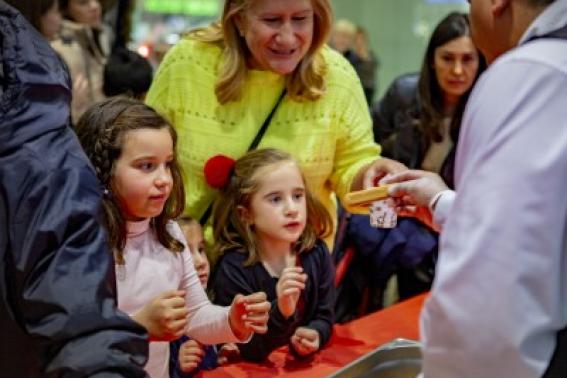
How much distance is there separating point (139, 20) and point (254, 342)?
7763 millimetres

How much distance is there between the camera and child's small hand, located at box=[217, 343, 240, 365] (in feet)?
8.28

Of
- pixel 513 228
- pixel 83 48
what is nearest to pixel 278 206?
pixel 513 228

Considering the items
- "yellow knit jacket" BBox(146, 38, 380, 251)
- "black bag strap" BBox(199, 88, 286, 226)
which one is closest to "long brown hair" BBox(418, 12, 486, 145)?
"yellow knit jacket" BBox(146, 38, 380, 251)

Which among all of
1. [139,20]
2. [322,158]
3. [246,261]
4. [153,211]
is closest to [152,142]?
[153,211]

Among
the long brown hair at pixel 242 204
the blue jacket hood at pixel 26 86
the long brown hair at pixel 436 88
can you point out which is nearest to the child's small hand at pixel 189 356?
the long brown hair at pixel 242 204

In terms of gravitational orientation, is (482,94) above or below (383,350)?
above

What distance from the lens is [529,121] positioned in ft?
4.42

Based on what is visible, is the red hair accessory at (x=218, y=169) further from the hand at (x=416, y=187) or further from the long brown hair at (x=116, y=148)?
the hand at (x=416, y=187)

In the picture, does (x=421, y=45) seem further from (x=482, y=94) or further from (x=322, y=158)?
(x=482, y=94)

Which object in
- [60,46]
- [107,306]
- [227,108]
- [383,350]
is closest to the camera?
[107,306]

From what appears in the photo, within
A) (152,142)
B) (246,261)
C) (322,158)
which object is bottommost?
(246,261)

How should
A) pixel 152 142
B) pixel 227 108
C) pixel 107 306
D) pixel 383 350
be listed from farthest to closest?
pixel 227 108, pixel 383 350, pixel 152 142, pixel 107 306

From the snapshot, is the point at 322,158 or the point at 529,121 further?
the point at 322,158

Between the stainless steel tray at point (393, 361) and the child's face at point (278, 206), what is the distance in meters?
0.38
